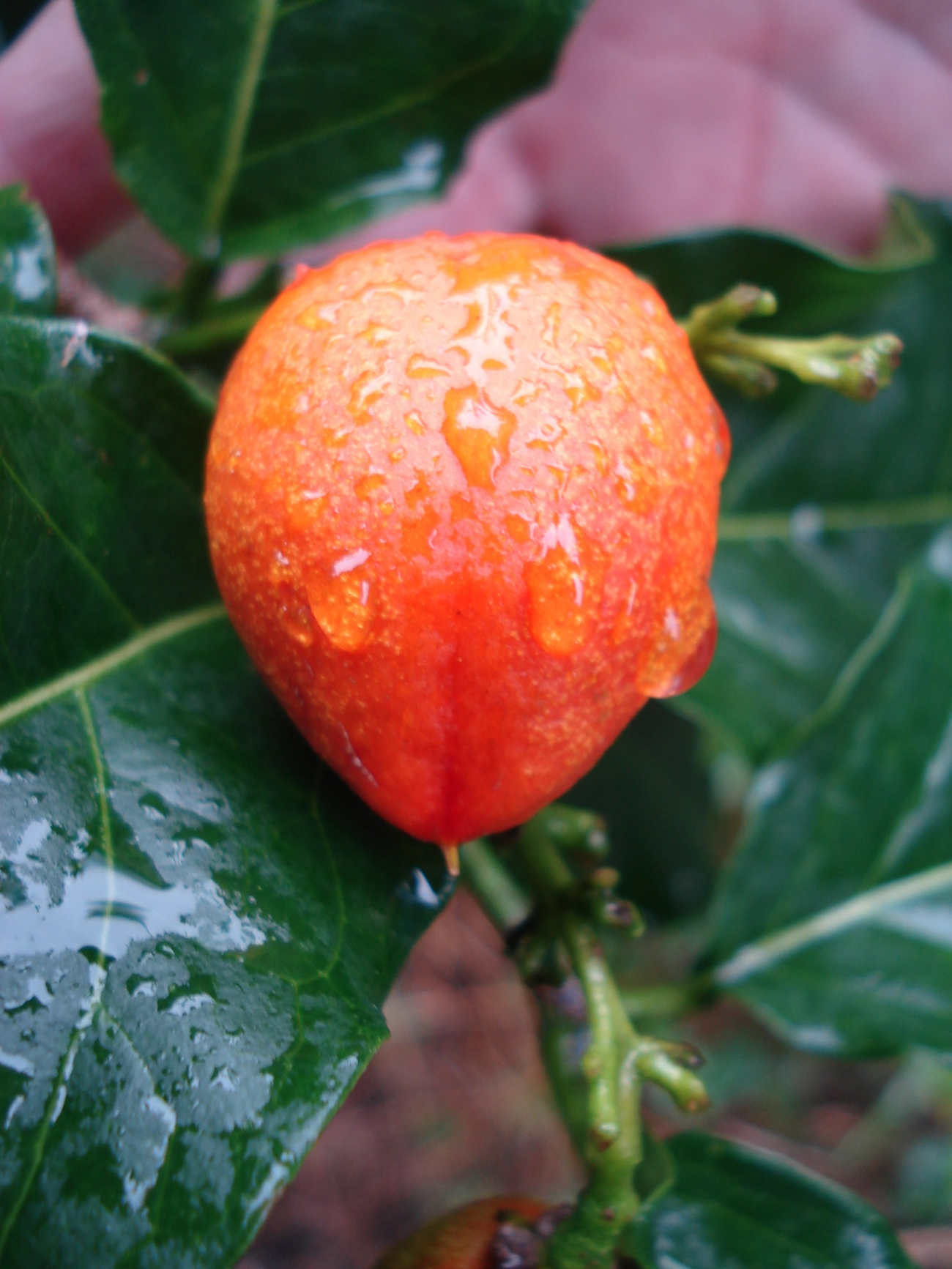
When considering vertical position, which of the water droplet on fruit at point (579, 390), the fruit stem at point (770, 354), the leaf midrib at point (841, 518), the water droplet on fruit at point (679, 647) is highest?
the water droplet on fruit at point (579, 390)

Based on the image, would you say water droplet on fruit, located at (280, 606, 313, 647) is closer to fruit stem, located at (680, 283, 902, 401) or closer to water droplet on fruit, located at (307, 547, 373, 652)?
water droplet on fruit, located at (307, 547, 373, 652)

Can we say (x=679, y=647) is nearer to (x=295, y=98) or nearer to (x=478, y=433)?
(x=478, y=433)

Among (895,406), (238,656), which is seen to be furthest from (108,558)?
(895,406)

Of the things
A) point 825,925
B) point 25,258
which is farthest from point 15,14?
point 825,925

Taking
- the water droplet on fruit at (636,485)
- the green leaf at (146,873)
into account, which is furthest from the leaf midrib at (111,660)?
the water droplet on fruit at (636,485)

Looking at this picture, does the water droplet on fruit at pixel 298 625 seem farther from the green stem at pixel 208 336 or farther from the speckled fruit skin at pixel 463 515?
the green stem at pixel 208 336

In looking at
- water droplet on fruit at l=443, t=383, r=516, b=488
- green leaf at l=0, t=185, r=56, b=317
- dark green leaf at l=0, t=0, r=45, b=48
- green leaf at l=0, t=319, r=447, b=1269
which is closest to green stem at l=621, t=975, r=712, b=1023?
green leaf at l=0, t=319, r=447, b=1269
